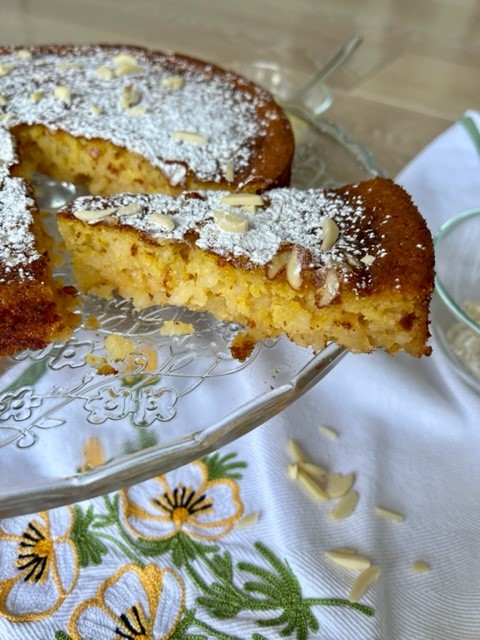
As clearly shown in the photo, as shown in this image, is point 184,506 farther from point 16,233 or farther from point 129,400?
point 16,233

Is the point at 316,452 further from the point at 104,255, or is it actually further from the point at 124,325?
the point at 104,255

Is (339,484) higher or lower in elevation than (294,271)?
lower

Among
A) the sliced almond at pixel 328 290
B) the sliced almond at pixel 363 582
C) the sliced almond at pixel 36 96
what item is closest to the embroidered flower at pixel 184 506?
the sliced almond at pixel 363 582

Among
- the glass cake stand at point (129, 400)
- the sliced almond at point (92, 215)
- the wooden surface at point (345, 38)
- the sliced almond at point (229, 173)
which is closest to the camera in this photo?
the glass cake stand at point (129, 400)

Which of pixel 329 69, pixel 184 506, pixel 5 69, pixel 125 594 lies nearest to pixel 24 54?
pixel 5 69

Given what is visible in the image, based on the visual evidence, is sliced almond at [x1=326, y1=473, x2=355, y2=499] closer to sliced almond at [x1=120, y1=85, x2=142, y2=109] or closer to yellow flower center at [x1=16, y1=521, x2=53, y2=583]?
yellow flower center at [x1=16, y1=521, x2=53, y2=583]

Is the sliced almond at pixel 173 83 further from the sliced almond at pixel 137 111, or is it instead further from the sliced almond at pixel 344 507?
the sliced almond at pixel 344 507
